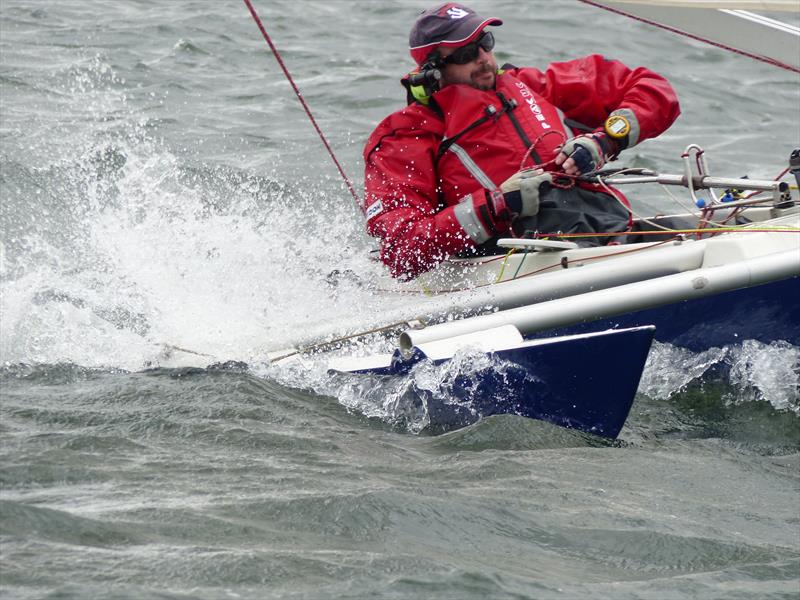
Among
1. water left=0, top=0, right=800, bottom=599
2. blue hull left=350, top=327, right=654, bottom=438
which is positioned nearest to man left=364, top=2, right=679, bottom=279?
water left=0, top=0, right=800, bottom=599

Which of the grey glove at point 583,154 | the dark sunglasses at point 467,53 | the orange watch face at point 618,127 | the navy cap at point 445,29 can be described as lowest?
the grey glove at point 583,154

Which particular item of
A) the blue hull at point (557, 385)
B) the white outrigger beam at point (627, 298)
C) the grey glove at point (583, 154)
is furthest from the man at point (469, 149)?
the blue hull at point (557, 385)

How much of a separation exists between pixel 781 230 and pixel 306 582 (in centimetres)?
208

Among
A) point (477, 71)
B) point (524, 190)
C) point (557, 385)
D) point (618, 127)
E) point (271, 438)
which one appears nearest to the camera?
point (271, 438)

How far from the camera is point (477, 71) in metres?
4.38

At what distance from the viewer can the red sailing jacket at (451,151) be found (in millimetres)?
4262

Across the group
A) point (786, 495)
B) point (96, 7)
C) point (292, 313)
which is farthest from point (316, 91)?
point (786, 495)

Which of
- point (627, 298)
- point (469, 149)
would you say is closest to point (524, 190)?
point (469, 149)

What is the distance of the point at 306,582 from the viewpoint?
2.47 metres

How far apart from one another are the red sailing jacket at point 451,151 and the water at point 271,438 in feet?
1.01

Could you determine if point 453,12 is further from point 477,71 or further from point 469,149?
point 469,149

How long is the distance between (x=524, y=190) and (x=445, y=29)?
27.0 inches

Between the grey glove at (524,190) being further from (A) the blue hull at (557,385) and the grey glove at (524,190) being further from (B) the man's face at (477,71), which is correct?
(A) the blue hull at (557,385)

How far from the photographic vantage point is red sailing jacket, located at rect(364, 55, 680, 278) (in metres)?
4.26
